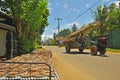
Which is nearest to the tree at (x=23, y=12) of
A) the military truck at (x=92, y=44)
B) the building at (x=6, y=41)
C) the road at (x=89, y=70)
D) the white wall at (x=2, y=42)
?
the building at (x=6, y=41)

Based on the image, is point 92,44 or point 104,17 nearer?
point 92,44

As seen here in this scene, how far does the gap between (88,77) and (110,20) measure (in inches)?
1903

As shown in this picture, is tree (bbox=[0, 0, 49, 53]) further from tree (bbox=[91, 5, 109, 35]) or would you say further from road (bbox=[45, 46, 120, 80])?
tree (bbox=[91, 5, 109, 35])

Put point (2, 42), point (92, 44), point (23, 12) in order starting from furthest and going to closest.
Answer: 1. point (92, 44)
2. point (23, 12)
3. point (2, 42)

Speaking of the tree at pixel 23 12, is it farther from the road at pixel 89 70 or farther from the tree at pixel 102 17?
the tree at pixel 102 17

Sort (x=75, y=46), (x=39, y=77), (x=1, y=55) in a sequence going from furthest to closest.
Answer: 1. (x=75, y=46)
2. (x=1, y=55)
3. (x=39, y=77)

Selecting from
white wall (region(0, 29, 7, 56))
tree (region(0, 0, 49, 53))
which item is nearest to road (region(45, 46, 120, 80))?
white wall (region(0, 29, 7, 56))

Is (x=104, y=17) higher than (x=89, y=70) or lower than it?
higher

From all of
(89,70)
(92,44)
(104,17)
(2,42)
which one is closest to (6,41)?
(2,42)

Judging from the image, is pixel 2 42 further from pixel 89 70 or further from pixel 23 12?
pixel 89 70

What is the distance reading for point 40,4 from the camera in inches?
1260

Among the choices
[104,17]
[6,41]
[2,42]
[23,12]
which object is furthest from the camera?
[104,17]

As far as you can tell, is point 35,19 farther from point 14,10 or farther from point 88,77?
point 88,77

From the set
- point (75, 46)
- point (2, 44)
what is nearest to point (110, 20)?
point (75, 46)
